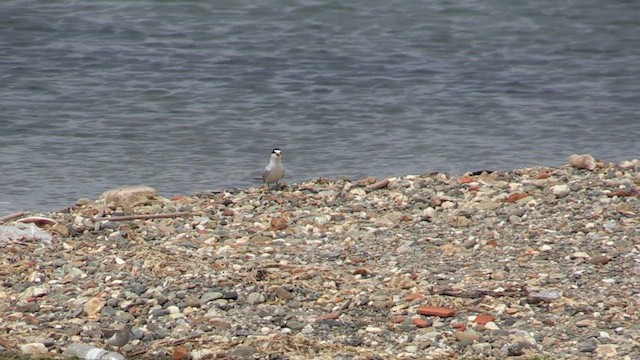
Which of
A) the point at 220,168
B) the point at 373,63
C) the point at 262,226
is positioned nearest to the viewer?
the point at 262,226

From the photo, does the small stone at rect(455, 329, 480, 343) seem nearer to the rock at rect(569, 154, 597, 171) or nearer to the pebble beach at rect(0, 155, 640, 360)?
the pebble beach at rect(0, 155, 640, 360)

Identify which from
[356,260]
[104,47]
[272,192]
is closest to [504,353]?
[356,260]

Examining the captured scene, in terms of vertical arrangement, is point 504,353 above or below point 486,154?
above

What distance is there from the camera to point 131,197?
10133mm

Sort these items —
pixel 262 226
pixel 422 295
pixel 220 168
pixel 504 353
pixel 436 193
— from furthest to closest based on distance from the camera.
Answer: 1. pixel 220 168
2. pixel 436 193
3. pixel 262 226
4. pixel 422 295
5. pixel 504 353

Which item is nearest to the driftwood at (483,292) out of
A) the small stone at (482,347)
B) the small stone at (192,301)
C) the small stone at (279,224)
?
the small stone at (482,347)

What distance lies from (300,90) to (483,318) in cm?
941

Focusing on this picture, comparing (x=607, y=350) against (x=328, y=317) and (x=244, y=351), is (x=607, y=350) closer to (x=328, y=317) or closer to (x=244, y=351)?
(x=328, y=317)

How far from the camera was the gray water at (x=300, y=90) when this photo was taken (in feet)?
42.6

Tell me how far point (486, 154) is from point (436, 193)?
3154mm

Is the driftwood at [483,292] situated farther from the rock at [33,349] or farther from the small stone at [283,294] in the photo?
the rock at [33,349]

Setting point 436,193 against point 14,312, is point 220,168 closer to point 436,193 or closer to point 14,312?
point 436,193

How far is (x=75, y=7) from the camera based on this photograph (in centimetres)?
2197

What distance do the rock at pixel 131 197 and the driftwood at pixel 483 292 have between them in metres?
3.19
